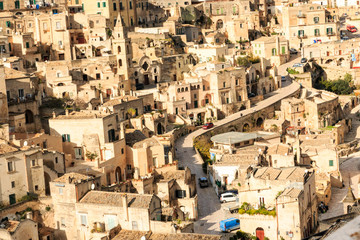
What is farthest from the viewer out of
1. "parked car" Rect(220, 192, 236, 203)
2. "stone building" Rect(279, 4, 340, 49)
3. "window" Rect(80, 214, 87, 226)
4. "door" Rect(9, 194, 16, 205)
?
"stone building" Rect(279, 4, 340, 49)

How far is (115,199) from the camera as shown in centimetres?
3225

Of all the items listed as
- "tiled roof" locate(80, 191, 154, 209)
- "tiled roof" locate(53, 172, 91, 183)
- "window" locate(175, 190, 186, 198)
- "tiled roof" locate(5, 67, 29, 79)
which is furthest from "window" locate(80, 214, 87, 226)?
"tiled roof" locate(5, 67, 29, 79)

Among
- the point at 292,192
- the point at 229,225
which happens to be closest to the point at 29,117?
the point at 229,225

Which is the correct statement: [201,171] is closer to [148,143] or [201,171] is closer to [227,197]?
[148,143]

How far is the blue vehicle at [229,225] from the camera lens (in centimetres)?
3262

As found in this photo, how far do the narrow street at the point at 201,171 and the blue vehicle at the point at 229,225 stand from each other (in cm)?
38

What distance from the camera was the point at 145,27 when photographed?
71.0 meters

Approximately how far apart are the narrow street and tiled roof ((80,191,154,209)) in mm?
3299

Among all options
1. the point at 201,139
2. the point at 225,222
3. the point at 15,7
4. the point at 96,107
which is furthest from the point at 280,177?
the point at 15,7

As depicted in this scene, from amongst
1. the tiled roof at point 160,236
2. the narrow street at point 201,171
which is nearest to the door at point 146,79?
the narrow street at point 201,171

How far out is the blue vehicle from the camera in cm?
3262

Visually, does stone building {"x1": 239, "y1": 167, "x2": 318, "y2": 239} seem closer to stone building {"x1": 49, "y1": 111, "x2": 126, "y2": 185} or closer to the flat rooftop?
stone building {"x1": 49, "y1": 111, "x2": 126, "y2": 185}

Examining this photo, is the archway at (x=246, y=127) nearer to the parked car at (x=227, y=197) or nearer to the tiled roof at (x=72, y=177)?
the parked car at (x=227, y=197)

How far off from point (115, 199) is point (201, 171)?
10.7 meters
